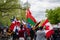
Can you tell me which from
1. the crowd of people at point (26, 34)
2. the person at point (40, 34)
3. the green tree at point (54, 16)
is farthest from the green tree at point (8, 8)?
the green tree at point (54, 16)

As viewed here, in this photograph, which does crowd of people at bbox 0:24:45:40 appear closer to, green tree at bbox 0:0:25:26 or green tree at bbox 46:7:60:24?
green tree at bbox 0:0:25:26

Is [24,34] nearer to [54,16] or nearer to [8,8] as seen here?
[8,8]

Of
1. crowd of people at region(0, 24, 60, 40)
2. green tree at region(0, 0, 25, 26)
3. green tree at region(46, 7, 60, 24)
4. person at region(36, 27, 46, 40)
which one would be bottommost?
green tree at region(46, 7, 60, 24)

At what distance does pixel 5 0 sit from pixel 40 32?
78.6ft

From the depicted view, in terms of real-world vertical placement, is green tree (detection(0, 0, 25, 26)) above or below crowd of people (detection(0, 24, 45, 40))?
below

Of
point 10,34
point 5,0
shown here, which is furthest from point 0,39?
point 5,0

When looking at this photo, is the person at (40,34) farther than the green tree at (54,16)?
No

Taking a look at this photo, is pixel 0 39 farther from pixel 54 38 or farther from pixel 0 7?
pixel 0 7

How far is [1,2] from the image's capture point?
4025 cm

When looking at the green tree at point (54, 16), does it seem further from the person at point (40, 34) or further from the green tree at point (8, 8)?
the person at point (40, 34)

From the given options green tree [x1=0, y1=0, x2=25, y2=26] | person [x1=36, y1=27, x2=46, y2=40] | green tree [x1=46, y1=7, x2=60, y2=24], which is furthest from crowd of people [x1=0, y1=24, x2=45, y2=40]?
green tree [x1=46, y1=7, x2=60, y2=24]

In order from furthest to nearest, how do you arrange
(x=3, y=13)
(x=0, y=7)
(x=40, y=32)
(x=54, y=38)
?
(x=3, y=13), (x=0, y=7), (x=54, y=38), (x=40, y=32)

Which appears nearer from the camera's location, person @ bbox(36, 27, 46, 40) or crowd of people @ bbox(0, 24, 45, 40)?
person @ bbox(36, 27, 46, 40)

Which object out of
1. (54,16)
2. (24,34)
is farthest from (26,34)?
(54,16)
